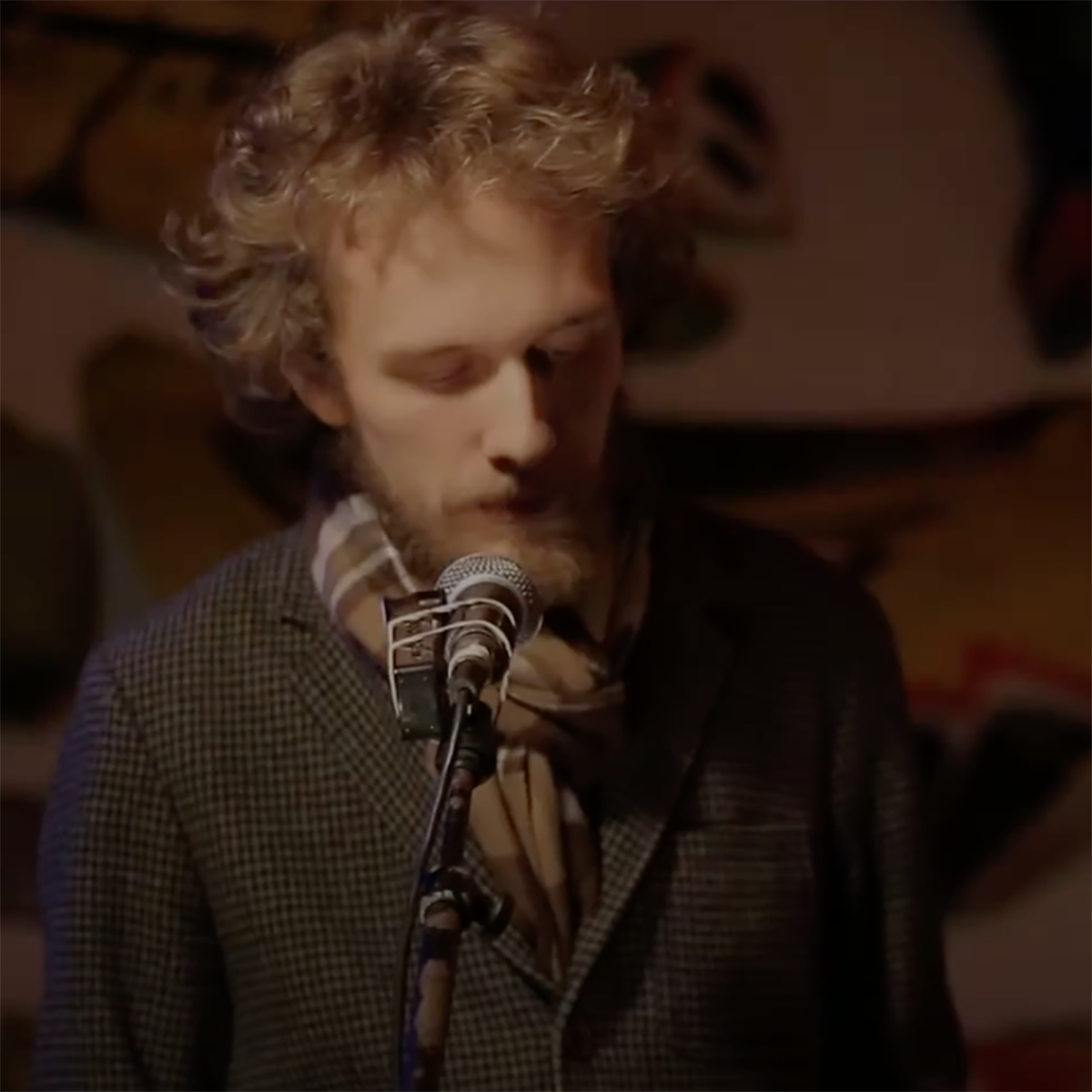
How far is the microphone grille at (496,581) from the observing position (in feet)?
2.81

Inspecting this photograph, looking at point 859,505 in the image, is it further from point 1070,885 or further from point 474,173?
point 474,173

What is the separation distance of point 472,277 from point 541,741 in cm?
30

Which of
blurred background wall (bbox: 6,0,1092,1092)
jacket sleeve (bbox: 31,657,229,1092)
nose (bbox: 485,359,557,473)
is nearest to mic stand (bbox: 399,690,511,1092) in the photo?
nose (bbox: 485,359,557,473)

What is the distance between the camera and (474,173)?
3.52ft

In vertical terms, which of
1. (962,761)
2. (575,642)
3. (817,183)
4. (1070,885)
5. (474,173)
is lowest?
(1070,885)

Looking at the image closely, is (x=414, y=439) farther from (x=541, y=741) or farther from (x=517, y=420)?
(x=541, y=741)

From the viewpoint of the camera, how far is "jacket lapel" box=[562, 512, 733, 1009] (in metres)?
1.16

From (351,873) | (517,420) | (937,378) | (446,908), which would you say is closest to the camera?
(446,908)

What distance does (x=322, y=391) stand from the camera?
118 cm

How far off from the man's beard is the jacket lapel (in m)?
0.08

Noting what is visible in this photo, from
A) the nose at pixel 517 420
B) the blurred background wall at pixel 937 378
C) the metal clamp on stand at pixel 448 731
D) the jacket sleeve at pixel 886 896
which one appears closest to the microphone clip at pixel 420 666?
the metal clamp on stand at pixel 448 731

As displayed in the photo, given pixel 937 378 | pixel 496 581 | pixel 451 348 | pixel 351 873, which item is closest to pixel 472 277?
pixel 451 348

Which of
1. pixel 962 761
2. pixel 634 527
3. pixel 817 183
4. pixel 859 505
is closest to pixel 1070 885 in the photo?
pixel 962 761

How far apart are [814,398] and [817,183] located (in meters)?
0.23
